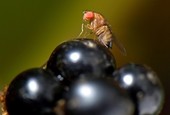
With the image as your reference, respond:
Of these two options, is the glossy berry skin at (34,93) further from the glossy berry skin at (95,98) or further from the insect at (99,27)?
the insect at (99,27)

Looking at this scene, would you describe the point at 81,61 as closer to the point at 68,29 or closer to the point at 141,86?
the point at 141,86

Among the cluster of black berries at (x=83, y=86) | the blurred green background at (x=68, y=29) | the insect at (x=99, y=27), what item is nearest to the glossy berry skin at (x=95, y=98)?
the cluster of black berries at (x=83, y=86)

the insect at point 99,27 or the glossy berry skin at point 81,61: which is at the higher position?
the glossy berry skin at point 81,61

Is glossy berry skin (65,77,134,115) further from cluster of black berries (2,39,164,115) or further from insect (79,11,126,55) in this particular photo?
insect (79,11,126,55)

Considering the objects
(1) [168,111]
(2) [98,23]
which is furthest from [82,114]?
(1) [168,111]

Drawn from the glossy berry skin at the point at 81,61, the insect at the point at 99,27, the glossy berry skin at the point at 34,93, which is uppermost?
the glossy berry skin at the point at 81,61

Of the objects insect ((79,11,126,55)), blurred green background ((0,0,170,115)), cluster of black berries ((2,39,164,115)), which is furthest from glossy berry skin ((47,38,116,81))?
blurred green background ((0,0,170,115))

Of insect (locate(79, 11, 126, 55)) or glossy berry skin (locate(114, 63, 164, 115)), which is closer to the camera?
glossy berry skin (locate(114, 63, 164, 115))
